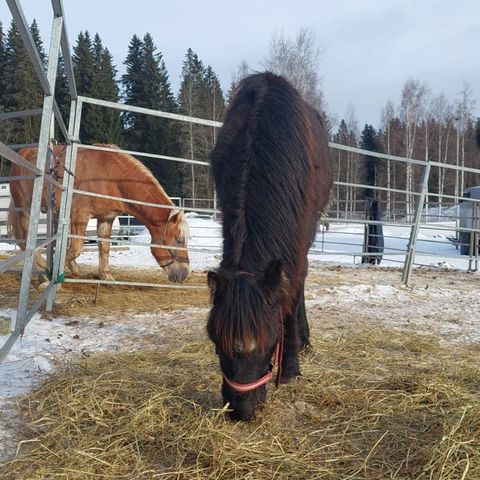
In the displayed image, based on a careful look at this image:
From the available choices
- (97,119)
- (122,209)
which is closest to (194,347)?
(122,209)

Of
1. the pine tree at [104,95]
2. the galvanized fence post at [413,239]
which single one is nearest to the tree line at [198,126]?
the pine tree at [104,95]

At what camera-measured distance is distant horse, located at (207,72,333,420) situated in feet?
6.95

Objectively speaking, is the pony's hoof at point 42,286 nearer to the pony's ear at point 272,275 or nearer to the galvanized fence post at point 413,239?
the pony's ear at point 272,275

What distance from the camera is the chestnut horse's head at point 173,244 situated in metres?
6.52

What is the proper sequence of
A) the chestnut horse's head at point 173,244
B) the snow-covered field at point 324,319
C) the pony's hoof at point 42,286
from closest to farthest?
the snow-covered field at point 324,319 < the pony's hoof at point 42,286 < the chestnut horse's head at point 173,244

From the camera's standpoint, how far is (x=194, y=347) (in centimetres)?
378

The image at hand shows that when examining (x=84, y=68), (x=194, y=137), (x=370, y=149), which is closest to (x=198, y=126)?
(x=194, y=137)

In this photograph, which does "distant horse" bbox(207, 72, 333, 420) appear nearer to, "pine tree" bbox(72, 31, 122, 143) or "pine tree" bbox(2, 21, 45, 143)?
"pine tree" bbox(2, 21, 45, 143)

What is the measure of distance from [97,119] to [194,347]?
3081 centimetres

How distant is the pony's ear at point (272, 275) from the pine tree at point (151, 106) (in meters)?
29.4

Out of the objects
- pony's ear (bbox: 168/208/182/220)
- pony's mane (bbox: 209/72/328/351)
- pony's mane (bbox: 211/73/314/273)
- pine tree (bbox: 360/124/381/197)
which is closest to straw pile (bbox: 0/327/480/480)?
pony's mane (bbox: 209/72/328/351)

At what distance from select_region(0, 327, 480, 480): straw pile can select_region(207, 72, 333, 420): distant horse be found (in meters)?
0.26

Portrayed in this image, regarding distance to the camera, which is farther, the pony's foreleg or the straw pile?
the pony's foreleg

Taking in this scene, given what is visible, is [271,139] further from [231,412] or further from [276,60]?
[276,60]
